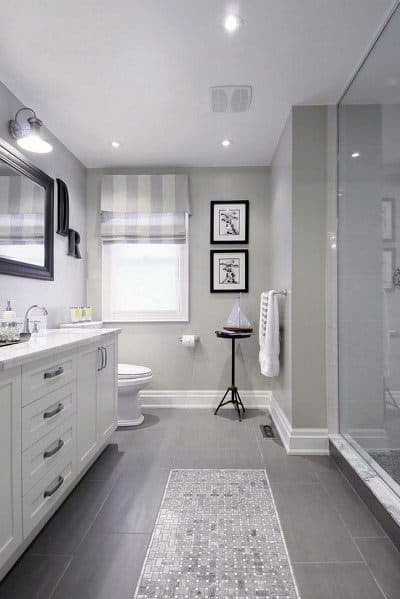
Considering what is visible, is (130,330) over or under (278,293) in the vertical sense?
under

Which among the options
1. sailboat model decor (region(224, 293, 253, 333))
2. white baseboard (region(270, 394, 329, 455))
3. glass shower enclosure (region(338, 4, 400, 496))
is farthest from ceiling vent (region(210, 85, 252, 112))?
white baseboard (region(270, 394, 329, 455))

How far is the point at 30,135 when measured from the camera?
2.13 m

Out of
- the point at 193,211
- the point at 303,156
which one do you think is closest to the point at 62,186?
the point at 193,211

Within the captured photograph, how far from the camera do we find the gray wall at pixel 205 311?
11.3ft

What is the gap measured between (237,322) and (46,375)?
1.99 m

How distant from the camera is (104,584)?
1.30m

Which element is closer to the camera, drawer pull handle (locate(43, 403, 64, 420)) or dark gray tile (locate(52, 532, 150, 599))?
dark gray tile (locate(52, 532, 150, 599))

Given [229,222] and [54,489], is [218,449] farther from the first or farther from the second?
[229,222]

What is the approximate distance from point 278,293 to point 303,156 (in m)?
0.99

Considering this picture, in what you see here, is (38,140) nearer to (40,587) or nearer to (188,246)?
(188,246)

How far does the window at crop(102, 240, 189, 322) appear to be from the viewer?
3.48m

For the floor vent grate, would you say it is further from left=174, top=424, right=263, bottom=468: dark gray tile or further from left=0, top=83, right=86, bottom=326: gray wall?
left=0, top=83, right=86, bottom=326: gray wall

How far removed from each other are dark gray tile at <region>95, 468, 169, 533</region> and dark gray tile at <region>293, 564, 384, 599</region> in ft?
2.26

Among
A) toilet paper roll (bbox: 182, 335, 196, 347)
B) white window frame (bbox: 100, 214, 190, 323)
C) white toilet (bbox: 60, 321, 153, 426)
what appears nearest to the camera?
white toilet (bbox: 60, 321, 153, 426)
